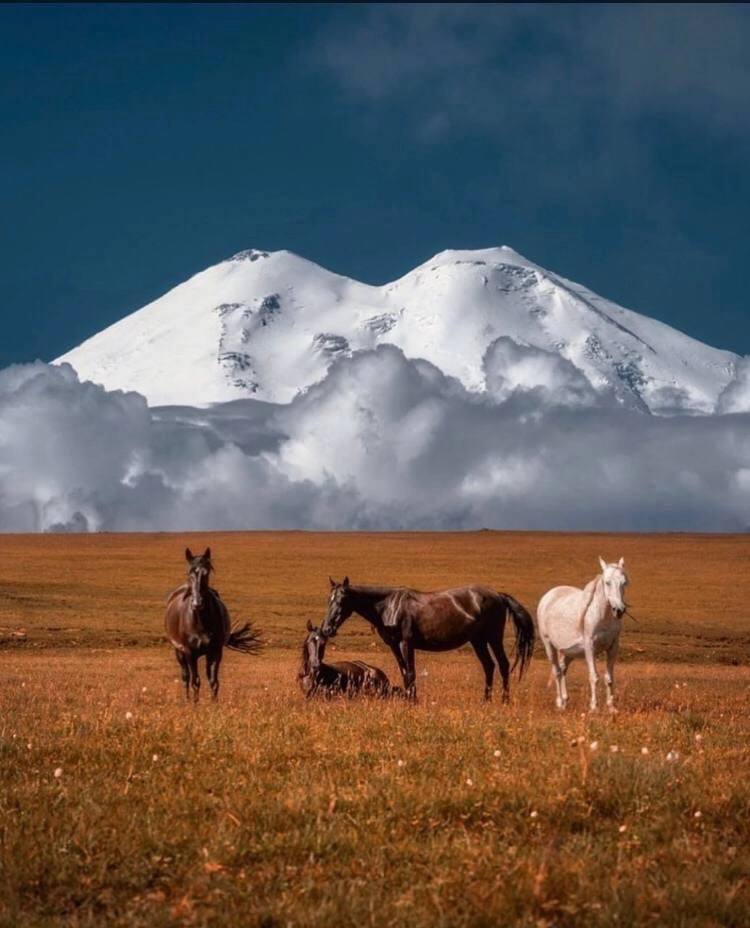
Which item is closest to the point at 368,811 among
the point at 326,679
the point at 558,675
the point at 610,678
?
the point at 610,678

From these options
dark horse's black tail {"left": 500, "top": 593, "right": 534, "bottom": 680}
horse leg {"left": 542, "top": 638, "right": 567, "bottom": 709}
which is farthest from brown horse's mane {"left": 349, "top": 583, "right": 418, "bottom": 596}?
horse leg {"left": 542, "top": 638, "right": 567, "bottom": 709}

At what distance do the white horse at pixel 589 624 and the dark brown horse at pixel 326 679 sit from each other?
2945 mm

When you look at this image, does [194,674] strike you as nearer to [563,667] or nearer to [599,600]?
[563,667]

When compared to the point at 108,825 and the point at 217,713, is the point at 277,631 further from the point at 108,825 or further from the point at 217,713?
the point at 108,825

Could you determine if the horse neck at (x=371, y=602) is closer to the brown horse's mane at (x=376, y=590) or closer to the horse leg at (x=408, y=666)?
the brown horse's mane at (x=376, y=590)

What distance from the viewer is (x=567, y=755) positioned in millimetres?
11625

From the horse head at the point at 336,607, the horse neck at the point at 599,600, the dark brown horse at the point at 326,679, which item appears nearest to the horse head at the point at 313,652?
the dark brown horse at the point at 326,679

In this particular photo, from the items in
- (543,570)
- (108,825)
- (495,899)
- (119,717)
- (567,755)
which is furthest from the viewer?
(543,570)

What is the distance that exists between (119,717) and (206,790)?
4.49 m

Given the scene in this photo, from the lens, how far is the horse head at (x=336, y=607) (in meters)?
19.6

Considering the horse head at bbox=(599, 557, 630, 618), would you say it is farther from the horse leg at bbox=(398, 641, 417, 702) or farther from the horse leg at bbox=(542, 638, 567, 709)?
the horse leg at bbox=(398, 641, 417, 702)

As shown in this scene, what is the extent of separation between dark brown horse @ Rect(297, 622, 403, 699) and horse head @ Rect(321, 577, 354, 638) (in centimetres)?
17

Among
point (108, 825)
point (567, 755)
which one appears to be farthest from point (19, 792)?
point (567, 755)

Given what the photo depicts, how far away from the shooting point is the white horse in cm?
1859
